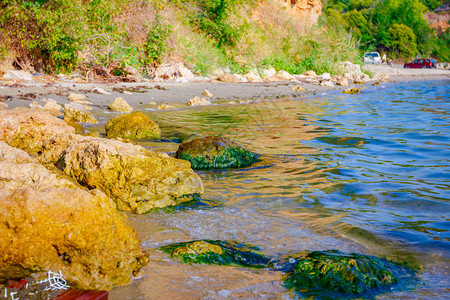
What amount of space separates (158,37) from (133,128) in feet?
30.2

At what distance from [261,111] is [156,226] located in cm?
819

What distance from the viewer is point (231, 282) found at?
2.46m

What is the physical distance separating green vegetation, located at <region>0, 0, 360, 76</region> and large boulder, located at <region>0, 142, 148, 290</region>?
11502mm

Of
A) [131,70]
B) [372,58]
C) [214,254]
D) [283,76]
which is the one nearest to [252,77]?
[283,76]

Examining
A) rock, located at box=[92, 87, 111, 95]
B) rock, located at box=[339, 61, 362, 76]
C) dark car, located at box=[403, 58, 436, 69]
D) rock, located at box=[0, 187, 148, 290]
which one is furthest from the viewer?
dark car, located at box=[403, 58, 436, 69]

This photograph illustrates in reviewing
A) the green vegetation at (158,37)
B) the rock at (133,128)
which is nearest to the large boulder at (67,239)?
the rock at (133,128)

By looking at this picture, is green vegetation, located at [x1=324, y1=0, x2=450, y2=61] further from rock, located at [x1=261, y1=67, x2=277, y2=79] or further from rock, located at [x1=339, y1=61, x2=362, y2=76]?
rock, located at [x1=261, y1=67, x2=277, y2=79]

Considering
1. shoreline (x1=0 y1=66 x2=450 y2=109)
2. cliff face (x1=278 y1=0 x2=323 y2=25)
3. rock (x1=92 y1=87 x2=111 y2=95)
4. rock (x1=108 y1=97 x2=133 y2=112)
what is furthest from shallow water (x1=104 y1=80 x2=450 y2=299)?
cliff face (x1=278 y1=0 x2=323 y2=25)

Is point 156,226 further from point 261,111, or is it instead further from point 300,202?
point 261,111

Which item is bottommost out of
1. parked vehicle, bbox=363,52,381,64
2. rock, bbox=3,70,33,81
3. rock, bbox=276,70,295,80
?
rock, bbox=3,70,33,81

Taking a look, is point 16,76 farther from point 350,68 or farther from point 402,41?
point 402,41

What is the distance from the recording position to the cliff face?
28.8 m

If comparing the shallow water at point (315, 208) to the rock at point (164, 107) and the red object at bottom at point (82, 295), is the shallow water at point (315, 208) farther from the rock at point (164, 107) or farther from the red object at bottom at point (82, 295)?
the rock at point (164, 107)

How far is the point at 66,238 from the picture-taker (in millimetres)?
2184
